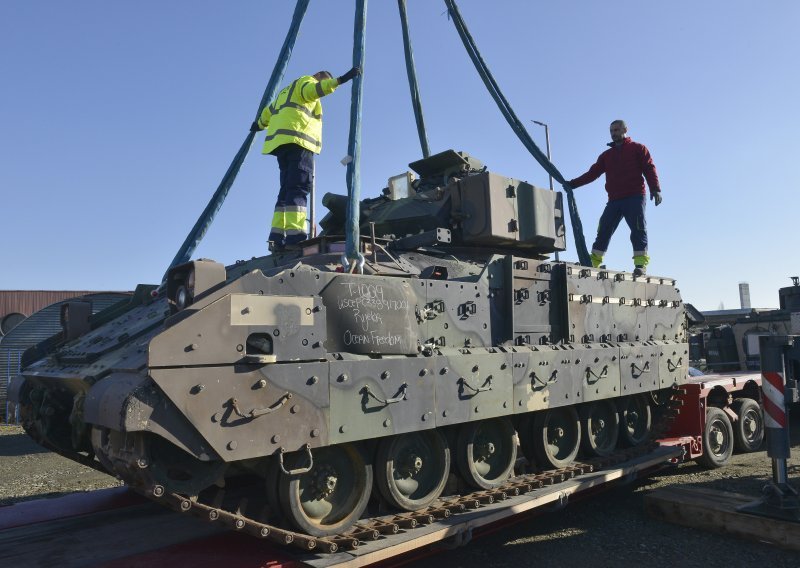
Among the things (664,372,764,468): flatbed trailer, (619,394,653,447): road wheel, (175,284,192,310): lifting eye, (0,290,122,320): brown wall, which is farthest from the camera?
(0,290,122,320): brown wall

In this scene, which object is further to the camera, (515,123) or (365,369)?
(515,123)

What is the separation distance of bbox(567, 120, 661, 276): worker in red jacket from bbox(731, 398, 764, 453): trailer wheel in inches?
131

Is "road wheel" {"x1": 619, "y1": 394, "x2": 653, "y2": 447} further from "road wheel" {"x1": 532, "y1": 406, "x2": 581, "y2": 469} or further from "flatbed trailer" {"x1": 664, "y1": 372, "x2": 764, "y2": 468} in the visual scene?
"road wheel" {"x1": 532, "y1": 406, "x2": 581, "y2": 469}

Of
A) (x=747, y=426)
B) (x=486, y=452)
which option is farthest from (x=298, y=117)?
(x=747, y=426)

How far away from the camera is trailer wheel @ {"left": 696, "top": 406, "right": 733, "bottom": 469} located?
9.42 meters

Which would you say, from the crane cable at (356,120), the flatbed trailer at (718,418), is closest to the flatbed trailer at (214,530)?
the flatbed trailer at (718,418)

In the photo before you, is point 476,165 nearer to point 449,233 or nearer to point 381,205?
point 381,205

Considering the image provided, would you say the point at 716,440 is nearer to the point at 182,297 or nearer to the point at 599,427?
the point at 599,427

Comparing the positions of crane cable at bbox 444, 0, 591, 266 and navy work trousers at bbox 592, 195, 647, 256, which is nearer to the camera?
crane cable at bbox 444, 0, 591, 266

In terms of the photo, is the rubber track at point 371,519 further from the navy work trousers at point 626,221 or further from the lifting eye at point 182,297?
the navy work trousers at point 626,221

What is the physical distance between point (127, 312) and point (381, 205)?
3.33 m

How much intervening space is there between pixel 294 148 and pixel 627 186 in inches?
195

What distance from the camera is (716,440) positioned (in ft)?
32.1

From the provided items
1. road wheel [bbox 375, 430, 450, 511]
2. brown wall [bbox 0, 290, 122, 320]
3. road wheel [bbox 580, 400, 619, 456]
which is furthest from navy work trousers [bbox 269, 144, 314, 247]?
brown wall [bbox 0, 290, 122, 320]
